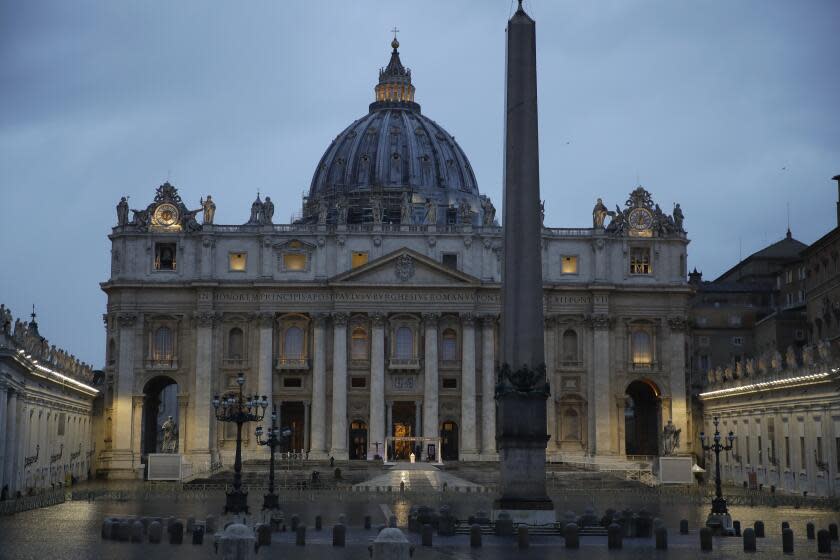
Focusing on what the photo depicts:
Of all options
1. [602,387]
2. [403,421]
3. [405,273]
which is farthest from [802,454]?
[403,421]

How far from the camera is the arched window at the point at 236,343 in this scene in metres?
91.8

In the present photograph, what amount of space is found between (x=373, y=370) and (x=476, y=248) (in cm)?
1060

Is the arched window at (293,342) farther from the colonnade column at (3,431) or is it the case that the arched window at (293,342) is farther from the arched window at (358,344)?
the colonnade column at (3,431)

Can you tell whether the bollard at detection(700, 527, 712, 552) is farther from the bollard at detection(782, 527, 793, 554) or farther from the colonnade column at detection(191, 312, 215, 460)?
the colonnade column at detection(191, 312, 215, 460)

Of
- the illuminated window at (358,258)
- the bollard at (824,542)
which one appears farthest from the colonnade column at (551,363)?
the bollard at (824,542)

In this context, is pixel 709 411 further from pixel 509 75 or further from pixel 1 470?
pixel 509 75

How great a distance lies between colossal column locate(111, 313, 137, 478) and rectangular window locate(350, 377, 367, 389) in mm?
14304

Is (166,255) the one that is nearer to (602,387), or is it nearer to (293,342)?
(293,342)

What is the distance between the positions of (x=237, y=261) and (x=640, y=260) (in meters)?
27.0

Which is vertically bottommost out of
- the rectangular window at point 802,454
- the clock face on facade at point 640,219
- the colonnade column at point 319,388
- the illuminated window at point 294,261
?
the rectangular window at point 802,454

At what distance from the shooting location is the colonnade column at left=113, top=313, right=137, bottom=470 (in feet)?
292

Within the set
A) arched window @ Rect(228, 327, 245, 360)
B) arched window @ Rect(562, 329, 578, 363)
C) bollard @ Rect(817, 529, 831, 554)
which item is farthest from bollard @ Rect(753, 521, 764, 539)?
arched window @ Rect(228, 327, 245, 360)

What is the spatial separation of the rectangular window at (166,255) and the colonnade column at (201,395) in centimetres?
413

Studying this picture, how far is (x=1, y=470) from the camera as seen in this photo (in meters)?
54.7
